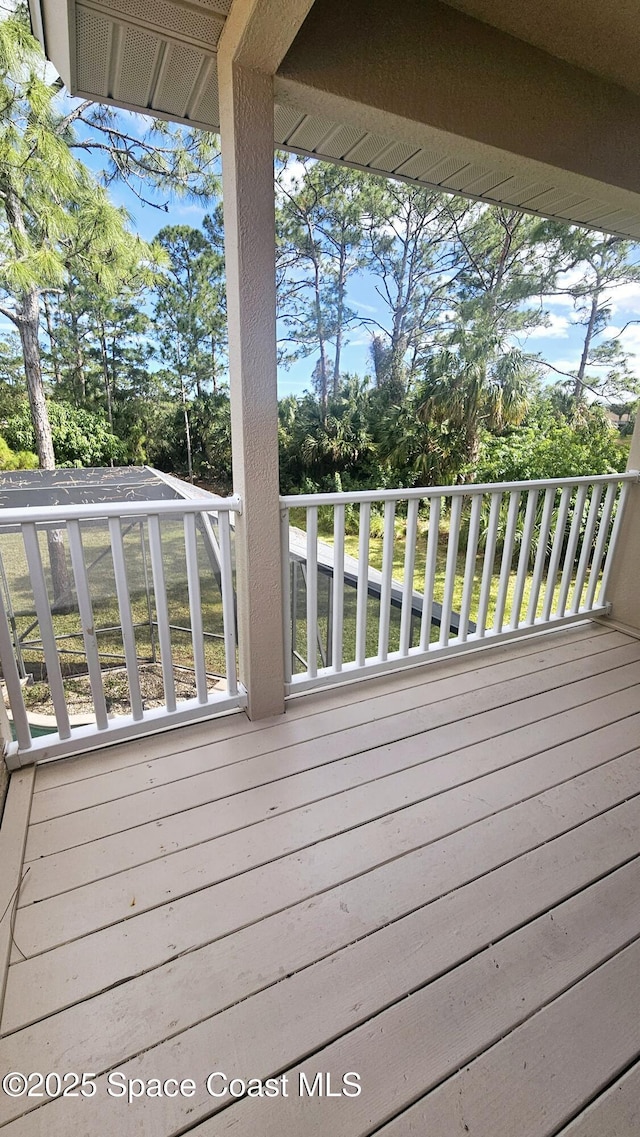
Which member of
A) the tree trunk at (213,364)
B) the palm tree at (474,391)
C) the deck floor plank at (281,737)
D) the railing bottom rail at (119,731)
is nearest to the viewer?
the deck floor plank at (281,737)

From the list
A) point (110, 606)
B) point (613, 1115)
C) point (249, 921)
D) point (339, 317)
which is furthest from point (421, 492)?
point (339, 317)

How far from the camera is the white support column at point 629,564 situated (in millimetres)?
2816

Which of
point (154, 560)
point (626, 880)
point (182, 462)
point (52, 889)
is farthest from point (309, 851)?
point (182, 462)

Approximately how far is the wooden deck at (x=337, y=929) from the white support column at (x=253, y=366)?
0.39m

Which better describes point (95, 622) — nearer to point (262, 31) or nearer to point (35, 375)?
point (262, 31)

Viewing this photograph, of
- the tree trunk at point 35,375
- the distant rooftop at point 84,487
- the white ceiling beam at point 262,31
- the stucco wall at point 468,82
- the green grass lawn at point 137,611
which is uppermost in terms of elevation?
the stucco wall at point 468,82

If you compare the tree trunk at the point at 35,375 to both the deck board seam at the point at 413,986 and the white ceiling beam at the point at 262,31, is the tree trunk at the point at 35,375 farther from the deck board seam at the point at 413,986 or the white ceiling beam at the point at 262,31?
the deck board seam at the point at 413,986

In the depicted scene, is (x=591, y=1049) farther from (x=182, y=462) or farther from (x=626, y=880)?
(x=182, y=462)

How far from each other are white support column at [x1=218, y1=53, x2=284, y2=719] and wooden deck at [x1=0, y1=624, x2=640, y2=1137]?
0.39 metres

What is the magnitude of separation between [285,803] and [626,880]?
3.29ft

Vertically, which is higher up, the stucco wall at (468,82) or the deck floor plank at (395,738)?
the stucco wall at (468,82)

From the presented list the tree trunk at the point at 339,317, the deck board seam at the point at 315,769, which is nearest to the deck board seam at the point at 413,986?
the deck board seam at the point at 315,769

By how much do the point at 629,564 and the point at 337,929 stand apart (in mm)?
2667

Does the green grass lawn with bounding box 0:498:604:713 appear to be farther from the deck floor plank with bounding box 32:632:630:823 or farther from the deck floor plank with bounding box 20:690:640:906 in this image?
the deck floor plank with bounding box 20:690:640:906
